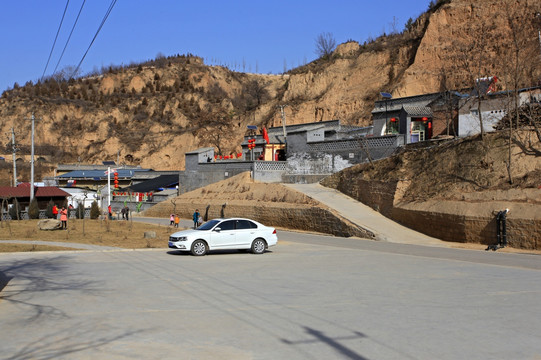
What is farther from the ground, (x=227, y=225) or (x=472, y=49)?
(x=472, y=49)

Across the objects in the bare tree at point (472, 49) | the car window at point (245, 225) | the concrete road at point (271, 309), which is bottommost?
the concrete road at point (271, 309)

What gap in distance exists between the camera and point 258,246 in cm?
2061

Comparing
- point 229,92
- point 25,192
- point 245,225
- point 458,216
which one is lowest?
point 245,225

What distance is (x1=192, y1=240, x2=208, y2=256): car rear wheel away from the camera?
19.7 metres

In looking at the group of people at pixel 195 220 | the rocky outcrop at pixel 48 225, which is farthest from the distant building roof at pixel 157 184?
the rocky outcrop at pixel 48 225

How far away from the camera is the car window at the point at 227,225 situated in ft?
66.2

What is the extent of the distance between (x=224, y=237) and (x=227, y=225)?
531mm

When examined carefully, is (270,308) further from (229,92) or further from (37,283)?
(229,92)

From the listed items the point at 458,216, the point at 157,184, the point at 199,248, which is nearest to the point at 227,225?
the point at 199,248

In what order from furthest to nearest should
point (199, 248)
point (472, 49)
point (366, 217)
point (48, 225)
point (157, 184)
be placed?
point (157, 184) → point (472, 49) → point (366, 217) → point (48, 225) → point (199, 248)

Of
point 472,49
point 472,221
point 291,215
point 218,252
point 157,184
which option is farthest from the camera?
point 157,184

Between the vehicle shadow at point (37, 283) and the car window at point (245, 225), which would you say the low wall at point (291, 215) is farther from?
the vehicle shadow at point (37, 283)

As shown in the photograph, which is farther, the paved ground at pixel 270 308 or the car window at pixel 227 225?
the car window at pixel 227 225

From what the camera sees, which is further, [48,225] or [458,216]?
[48,225]
